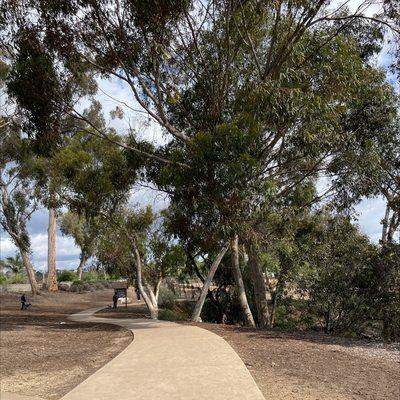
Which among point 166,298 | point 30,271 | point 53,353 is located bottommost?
point 53,353

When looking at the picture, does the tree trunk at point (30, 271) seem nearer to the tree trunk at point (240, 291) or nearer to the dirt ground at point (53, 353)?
the dirt ground at point (53, 353)

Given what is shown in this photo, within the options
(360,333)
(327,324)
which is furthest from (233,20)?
(360,333)

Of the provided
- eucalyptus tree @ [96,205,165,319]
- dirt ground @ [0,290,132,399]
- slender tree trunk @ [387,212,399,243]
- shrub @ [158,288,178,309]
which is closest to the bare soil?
dirt ground @ [0,290,132,399]

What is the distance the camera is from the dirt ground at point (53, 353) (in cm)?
754

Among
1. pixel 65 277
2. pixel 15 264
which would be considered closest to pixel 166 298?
pixel 65 277

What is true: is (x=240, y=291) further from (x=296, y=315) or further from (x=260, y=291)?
(x=296, y=315)

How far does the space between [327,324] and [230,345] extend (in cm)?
601

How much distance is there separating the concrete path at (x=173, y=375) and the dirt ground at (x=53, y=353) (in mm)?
439

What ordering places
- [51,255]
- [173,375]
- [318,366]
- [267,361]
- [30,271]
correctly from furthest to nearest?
[51,255] → [30,271] → [267,361] → [318,366] → [173,375]

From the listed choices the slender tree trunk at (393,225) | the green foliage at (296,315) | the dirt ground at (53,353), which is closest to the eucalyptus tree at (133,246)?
the dirt ground at (53,353)

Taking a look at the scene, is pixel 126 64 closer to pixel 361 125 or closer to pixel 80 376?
pixel 361 125

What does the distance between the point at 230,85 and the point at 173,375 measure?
9746 millimetres

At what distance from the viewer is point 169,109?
16.2m

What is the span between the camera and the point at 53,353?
10.4 m
